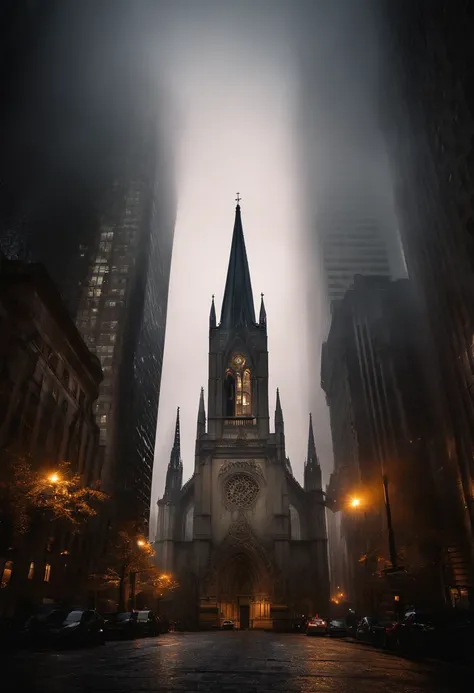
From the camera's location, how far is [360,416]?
49.4 m

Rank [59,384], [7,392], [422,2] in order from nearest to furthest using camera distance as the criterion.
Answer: [7,392] < [422,2] < [59,384]

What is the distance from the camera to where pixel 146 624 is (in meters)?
26.5

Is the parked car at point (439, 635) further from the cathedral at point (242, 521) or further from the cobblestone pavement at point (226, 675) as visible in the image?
the cathedral at point (242, 521)

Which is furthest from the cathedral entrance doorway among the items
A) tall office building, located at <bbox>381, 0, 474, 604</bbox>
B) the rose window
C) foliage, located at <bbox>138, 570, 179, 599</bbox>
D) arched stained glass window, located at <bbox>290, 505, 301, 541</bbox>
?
tall office building, located at <bbox>381, 0, 474, 604</bbox>

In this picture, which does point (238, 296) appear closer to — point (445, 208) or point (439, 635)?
point (445, 208)

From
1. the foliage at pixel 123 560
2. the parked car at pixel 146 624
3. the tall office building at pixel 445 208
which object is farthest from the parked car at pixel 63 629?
the tall office building at pixel 445 208

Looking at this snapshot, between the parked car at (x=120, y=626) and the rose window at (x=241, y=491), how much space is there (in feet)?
94.0

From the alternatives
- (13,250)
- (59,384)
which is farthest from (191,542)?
(13,250)

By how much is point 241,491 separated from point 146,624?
2738cm

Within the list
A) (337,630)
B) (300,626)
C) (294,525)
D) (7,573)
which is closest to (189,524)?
(294,525)

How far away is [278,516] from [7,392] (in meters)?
33.1

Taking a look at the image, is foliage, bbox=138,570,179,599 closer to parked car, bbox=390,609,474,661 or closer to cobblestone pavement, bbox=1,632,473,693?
parked car, bbox=390,609,474,661

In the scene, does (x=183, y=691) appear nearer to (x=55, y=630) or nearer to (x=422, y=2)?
(x=55, y=630)

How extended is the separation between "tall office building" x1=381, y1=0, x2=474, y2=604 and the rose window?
23.6 metres
